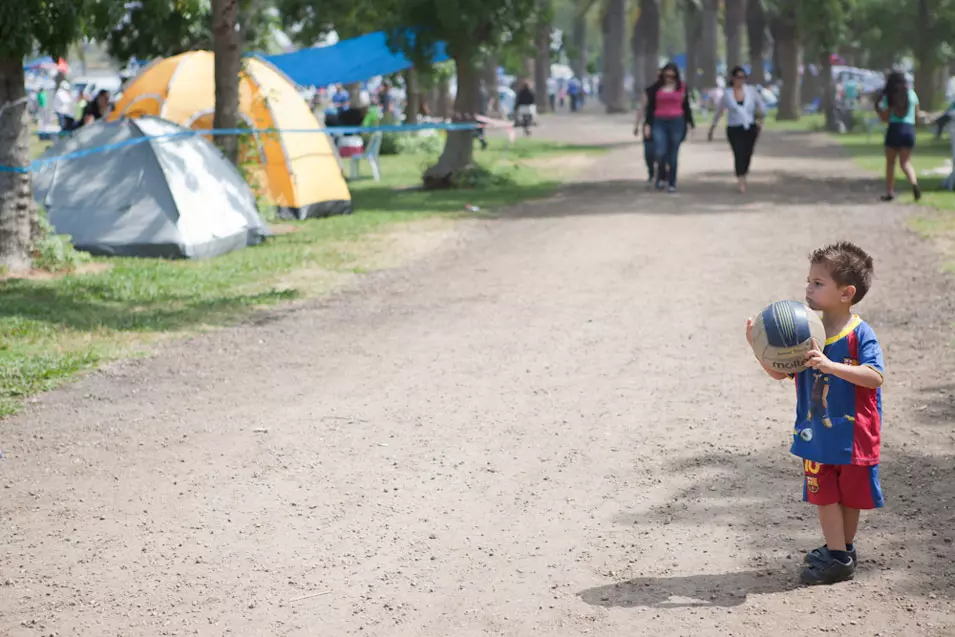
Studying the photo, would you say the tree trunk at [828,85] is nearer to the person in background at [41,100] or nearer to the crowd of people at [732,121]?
the crowd of people at [732,121]

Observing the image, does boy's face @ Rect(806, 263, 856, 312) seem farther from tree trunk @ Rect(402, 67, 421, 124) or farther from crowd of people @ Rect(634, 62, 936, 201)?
tree trunk @ Rect(402, 67, 421, 124)

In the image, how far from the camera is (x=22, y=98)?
40.2 feet

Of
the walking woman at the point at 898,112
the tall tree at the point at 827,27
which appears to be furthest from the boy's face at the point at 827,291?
the tall tree at the point at 827,27

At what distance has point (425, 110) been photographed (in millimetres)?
38562

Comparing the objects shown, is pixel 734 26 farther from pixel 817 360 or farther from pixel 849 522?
pixel 817 360

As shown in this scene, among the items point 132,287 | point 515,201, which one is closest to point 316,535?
point 132,287

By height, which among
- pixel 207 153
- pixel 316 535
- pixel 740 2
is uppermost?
pixel 740 2

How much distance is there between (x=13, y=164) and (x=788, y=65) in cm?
4047

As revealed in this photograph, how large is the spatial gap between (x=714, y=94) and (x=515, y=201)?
114ft

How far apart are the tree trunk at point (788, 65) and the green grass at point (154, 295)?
32.5 metres

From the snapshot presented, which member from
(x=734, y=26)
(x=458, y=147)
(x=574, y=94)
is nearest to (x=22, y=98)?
(x=458, y=147)

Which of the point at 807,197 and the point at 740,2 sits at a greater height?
the point at 740,2

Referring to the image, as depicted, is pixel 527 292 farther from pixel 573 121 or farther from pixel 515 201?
pixel 573 121

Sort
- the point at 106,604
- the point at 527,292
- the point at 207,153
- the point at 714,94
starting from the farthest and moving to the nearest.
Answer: the point at 714,94
the point at 207,153
the point at 527,292
the point at 106,604
